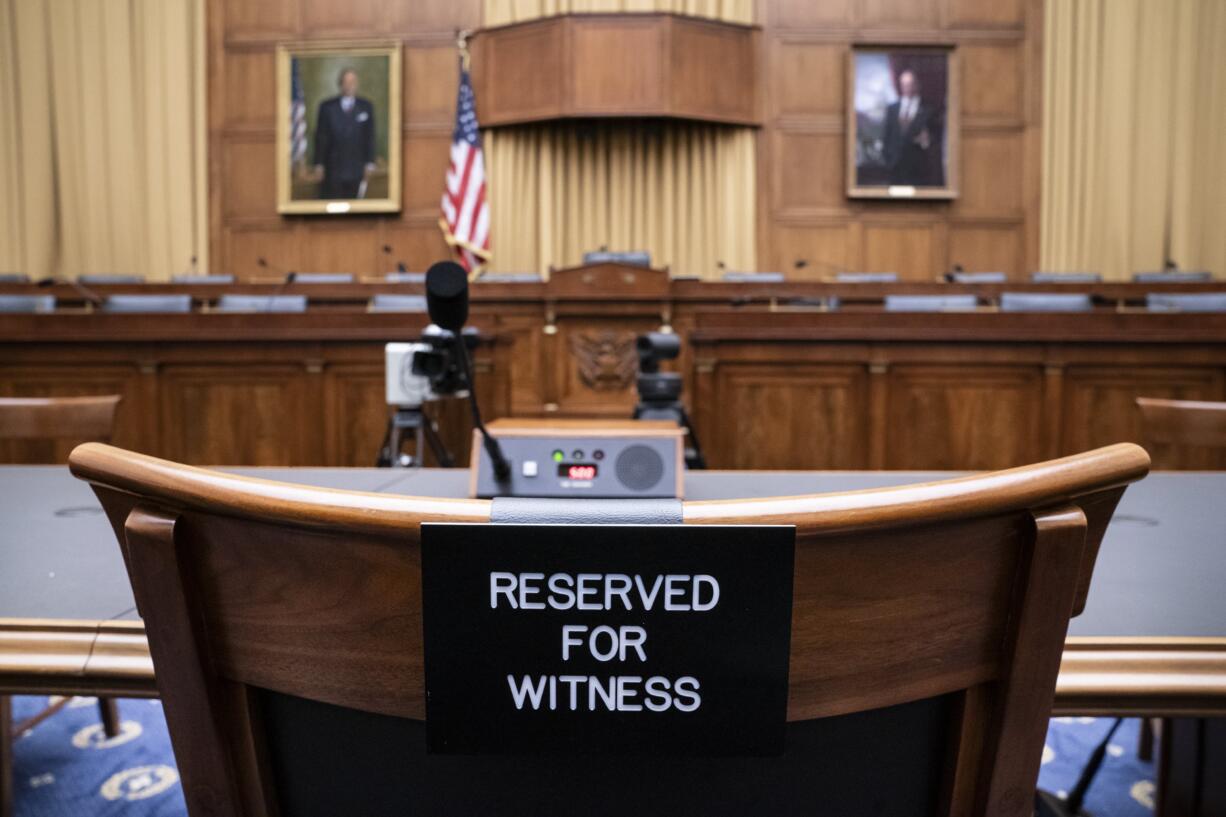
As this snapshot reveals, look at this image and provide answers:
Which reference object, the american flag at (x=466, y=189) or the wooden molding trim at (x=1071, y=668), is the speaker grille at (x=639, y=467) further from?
the american flag at (x=466, y=189)

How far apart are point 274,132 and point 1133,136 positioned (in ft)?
28.7

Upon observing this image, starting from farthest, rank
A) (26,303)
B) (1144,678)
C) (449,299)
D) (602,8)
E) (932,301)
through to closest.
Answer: (602,8)
(932,301)
(26,303)
(449,299)
(1144,678)

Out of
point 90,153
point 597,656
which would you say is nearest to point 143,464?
point 597,656

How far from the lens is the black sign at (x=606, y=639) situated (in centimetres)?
43

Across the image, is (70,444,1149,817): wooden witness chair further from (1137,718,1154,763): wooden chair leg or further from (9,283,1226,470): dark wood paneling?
(9,283,1226,470): dark wood paneling

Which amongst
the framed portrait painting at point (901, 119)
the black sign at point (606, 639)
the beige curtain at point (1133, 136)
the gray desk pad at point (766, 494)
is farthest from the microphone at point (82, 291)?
the beige curtain at point (1133, 136)

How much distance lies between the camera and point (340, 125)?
28.7 ft

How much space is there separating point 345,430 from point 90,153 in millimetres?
7599

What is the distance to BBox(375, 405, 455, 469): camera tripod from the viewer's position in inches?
125

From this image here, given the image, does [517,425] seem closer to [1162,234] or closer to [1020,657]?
[1020,657]

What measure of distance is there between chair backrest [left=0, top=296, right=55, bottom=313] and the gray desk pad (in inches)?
183

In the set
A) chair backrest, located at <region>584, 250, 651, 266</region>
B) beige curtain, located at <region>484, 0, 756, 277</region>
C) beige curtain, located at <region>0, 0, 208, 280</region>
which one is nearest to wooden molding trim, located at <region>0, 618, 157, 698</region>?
chair backrest, located at <region>584, 250, 651, 266</region>

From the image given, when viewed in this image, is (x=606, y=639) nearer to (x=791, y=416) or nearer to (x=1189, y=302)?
(x=791, y=416)

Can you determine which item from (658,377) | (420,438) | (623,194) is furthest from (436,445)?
(623,194)
